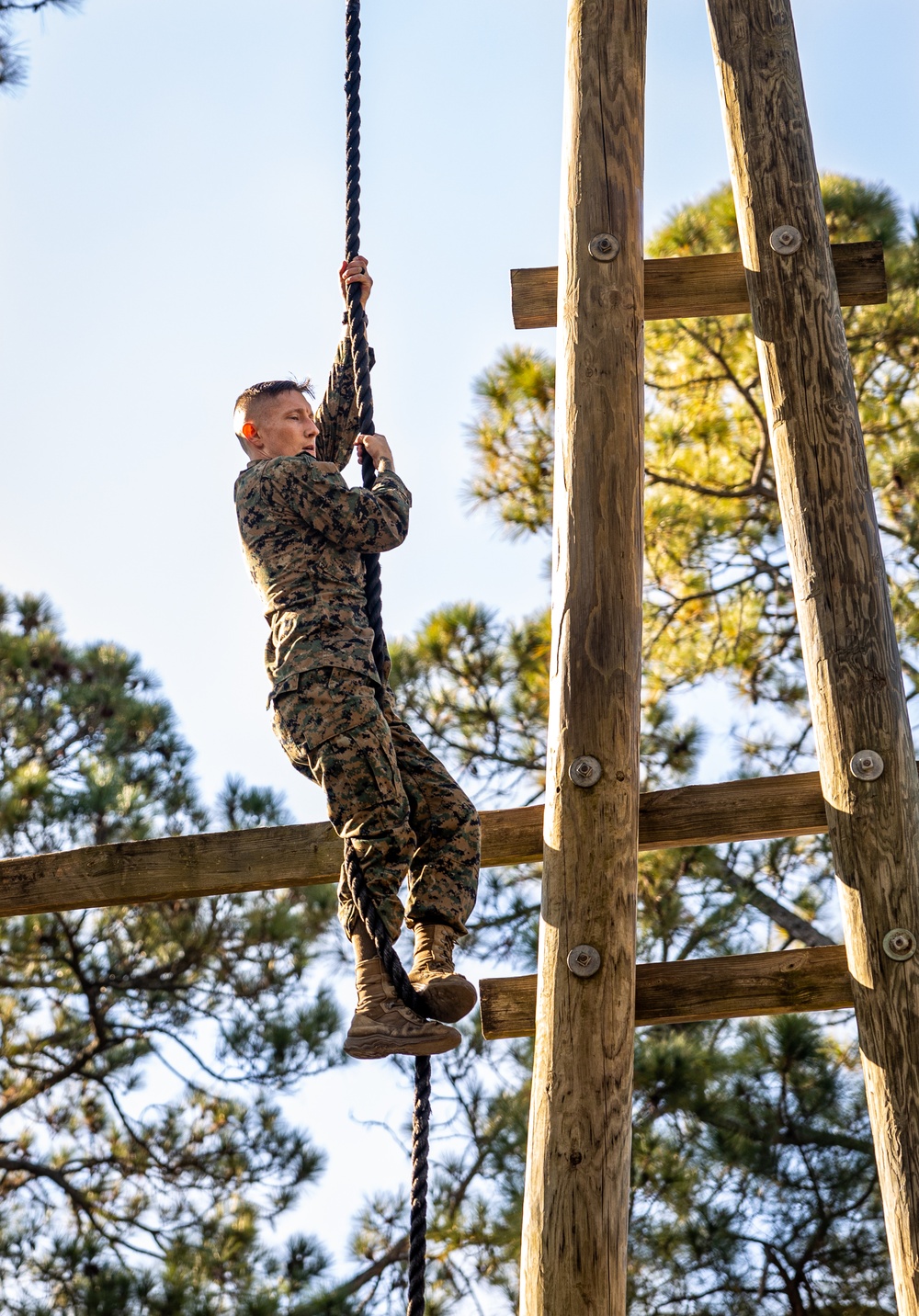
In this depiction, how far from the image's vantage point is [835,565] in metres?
3.36

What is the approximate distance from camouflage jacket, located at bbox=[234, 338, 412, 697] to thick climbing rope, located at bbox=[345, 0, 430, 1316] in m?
0.05

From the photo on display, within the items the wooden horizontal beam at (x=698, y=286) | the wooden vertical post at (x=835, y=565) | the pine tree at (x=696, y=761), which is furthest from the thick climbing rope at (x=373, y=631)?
the pine tree at (x=696, y=761)

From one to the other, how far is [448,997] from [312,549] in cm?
106

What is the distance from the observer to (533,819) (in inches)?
141

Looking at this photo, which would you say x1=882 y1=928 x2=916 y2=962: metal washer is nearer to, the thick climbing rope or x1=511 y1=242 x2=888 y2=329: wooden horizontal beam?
the thick climbing rope

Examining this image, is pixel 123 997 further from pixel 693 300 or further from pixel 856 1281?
pixel 693 300

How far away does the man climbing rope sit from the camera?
3.07 meters

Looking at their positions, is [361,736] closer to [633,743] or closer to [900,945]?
[633,743]

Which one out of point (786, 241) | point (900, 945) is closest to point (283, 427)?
point (786, 241)

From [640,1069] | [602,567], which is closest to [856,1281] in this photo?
[640,1069]

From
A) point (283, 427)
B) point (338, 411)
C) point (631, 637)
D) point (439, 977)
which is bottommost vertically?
point (439, 977)

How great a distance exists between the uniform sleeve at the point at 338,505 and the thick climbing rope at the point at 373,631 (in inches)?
3.1

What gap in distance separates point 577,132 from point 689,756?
15.4 feet

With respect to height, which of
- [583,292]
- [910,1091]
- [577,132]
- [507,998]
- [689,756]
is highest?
[689,756]
